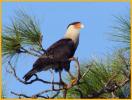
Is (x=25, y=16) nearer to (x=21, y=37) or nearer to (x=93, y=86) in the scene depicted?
(x=21, y=37)

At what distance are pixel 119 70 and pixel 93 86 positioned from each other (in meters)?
0.23

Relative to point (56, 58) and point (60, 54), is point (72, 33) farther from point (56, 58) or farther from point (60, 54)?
point (56, 58)

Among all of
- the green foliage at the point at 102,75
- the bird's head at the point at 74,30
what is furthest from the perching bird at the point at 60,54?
the green foliage at the point at 102,75

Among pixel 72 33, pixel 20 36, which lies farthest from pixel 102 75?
pixel 72 33

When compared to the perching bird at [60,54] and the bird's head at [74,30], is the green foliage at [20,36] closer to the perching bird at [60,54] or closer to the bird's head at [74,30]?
the perching bird at [60,54]

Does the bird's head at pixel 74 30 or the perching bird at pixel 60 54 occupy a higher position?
the bird's head at pixel 74 30

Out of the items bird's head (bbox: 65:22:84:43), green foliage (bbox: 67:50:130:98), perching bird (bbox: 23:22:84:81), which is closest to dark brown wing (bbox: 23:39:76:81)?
perching bird (bbox: 23:22:84:81)

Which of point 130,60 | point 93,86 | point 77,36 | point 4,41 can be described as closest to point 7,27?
point 4,41

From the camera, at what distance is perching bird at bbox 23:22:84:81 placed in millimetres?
1907

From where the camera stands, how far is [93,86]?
68.8 inches

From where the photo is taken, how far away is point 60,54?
2277mm

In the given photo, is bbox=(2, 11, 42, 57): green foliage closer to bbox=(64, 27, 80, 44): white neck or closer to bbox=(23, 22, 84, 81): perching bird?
bbox=(23, 22, 84, 81): perching bird

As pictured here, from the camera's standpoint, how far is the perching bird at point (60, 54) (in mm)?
1907

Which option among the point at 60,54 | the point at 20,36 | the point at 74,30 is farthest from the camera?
the point at 74,30
